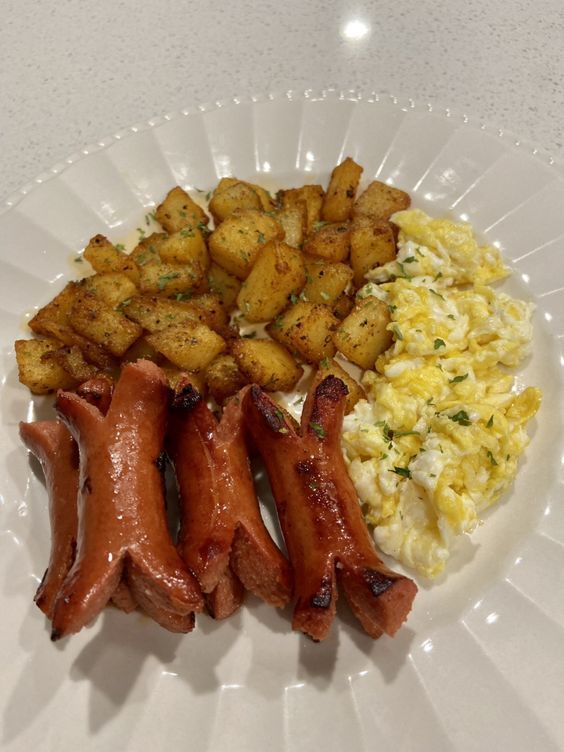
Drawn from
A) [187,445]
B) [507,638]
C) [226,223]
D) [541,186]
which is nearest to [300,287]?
[226,223]

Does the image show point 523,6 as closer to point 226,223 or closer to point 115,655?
point 226,223

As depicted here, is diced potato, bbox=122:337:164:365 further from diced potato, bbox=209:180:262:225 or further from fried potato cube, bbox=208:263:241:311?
diced potato, bbox=209:180:262:225

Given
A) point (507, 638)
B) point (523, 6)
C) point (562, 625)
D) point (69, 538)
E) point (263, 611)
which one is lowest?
point (69, 538)

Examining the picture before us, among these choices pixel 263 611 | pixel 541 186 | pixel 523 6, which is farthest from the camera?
pixel 523 6

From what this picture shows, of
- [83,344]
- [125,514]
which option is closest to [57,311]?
[83,344]

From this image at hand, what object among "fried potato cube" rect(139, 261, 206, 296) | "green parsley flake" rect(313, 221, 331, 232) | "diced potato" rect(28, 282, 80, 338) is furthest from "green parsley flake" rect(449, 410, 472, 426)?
"diced potato" rect(28, 282, 80, 338)

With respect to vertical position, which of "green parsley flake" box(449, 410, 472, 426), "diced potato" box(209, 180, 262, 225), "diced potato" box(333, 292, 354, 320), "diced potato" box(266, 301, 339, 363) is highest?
Answer: "diced potato" box(209, 180, 262, 225)

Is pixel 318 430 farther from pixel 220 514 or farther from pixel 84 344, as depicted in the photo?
pixel 84 344
